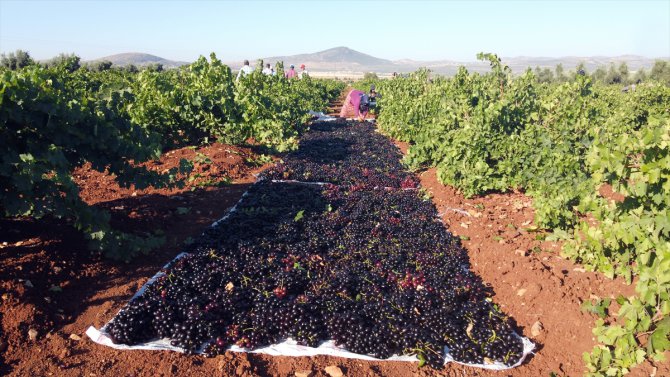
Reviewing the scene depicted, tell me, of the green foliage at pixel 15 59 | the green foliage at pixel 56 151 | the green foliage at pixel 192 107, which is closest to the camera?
the green foliage at pixel 56 151

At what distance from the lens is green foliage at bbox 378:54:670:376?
117 inches

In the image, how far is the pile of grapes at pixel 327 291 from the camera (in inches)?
151

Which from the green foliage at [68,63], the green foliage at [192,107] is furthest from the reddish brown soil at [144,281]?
the green foliage at [68,63]

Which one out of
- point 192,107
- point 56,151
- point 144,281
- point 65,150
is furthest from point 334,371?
point 192,107

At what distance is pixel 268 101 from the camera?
40.8 ft

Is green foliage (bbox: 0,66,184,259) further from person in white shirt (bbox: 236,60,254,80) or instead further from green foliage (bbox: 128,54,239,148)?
person in white shirt (bbox: 236,60,254,80)

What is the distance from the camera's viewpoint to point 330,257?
5332 mm

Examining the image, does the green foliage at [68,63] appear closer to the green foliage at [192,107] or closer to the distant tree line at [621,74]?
the green foliage at [192,107]

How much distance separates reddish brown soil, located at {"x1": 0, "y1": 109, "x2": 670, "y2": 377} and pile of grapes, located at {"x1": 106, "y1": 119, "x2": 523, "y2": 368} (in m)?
0.20

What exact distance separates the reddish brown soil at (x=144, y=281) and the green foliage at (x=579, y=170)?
328 mm

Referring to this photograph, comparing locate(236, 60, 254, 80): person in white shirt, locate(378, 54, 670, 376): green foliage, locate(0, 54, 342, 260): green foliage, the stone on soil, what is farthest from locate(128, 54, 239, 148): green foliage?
the stone on soil

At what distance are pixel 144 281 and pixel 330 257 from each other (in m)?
2.15

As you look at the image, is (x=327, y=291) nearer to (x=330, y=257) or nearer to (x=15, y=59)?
(x=330, y=257)

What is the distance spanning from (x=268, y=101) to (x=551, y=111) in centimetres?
746
